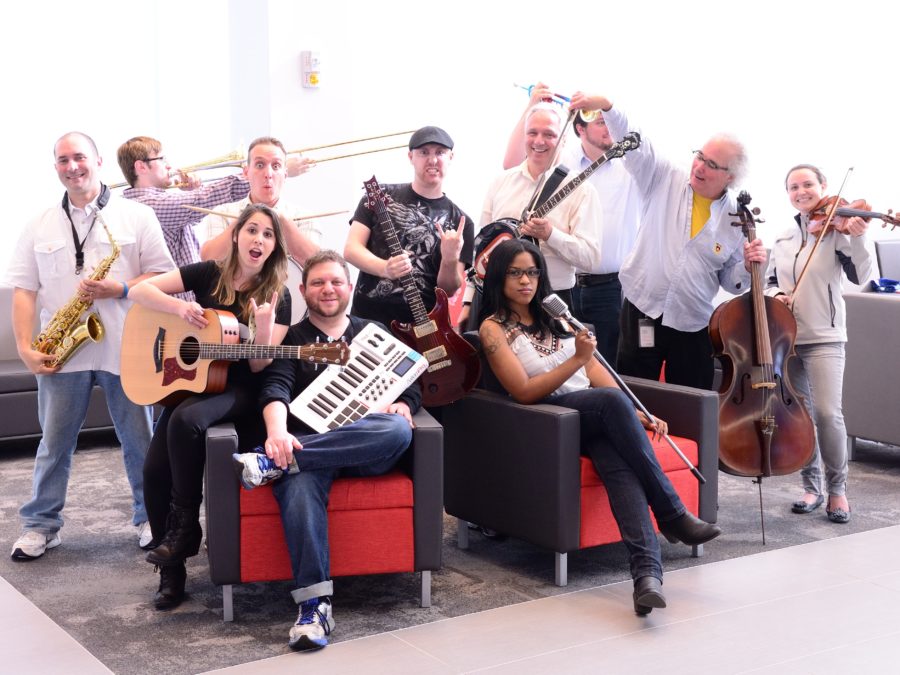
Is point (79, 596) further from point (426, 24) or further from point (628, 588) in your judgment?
point (426, 24)

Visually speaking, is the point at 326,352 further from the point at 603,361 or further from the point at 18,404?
the point at 18,404

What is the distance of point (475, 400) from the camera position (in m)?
3.69

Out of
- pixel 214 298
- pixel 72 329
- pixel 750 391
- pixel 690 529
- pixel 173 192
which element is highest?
pixel 173 192

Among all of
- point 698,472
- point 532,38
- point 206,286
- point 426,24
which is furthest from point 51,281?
point 532,38

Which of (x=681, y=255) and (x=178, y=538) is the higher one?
→ (x=681, y=255)

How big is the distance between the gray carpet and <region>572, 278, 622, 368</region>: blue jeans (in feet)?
2.76

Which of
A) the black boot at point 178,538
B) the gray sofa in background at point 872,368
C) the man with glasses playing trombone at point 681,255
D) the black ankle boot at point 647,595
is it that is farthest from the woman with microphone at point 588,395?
the gray sofa in background at point 872,368

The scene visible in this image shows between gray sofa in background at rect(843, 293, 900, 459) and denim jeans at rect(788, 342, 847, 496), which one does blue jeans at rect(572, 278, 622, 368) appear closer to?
denim jeans at rect(788, 342, 847, 496)

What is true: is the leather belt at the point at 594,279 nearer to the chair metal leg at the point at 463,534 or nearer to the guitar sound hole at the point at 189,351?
the chair metal leg at the point at 463,534

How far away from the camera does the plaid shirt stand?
14.2 ft

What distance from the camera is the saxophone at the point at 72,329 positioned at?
12.0 ft

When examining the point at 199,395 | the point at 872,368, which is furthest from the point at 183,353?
the point at 872,368

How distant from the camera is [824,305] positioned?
4.16 metres

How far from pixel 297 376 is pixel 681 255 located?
148cm
